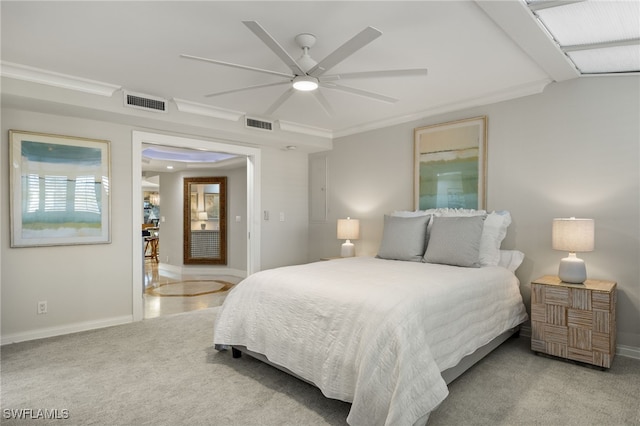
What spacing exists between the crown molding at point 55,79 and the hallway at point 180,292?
8.26 ft

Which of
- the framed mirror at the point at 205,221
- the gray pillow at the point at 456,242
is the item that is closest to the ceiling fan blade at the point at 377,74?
the gray pillow at the point at 456,242

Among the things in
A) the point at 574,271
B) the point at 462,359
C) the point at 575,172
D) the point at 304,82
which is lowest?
the point at 462,359

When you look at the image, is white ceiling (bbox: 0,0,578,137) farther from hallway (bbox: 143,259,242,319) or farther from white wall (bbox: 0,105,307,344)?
hallway (bbox: 143,259,242,319)

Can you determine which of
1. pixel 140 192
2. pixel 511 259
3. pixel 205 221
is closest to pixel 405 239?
pixel 511 259

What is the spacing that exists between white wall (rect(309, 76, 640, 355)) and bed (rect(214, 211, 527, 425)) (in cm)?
30

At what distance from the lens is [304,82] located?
2525 mm

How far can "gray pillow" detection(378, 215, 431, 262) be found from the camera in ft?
11.7

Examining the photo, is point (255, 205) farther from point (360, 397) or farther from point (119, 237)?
point (360, 397)

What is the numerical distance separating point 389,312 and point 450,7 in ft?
5.94

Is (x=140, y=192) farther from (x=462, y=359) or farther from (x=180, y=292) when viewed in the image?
(x=462, y=359)

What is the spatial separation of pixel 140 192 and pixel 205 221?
3666 mm

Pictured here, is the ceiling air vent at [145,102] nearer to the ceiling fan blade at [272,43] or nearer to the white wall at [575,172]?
the ceiling fan blade at [272,43]

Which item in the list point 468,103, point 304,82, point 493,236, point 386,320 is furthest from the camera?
point 468,103

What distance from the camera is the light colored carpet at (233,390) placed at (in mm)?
2062
